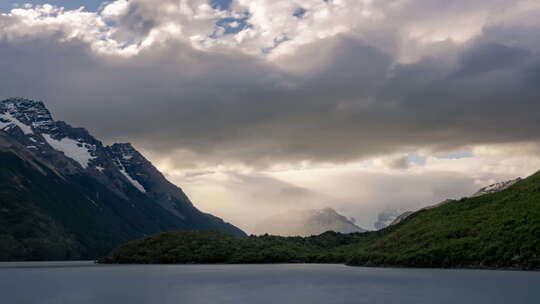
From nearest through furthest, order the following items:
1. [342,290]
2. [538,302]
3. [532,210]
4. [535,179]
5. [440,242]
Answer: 1. [538,302]
2. [342,290]
3. [532,210]
4. [440,242]
5. [535,179]

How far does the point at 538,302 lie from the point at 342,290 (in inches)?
1382

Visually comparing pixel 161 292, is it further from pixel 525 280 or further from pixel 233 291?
pixel 525 280

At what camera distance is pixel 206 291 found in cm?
9862

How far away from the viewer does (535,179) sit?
632 ft

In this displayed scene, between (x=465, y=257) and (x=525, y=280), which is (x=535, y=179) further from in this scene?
(x=525, y=280)

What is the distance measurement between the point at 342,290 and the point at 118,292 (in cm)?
4116

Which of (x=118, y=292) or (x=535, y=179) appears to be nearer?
(x=118, y=292)

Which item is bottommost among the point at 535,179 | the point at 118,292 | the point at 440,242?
the point at 118,292

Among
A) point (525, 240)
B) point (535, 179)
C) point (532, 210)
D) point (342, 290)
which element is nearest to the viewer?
point (342, 290)

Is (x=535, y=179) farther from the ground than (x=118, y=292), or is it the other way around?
(x=535, y=179)

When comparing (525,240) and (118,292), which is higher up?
(525,240)

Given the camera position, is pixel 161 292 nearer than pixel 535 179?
Yes

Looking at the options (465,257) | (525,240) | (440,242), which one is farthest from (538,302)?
(440,242)

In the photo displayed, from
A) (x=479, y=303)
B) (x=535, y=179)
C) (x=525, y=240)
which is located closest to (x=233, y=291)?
(x=479, y=303)
